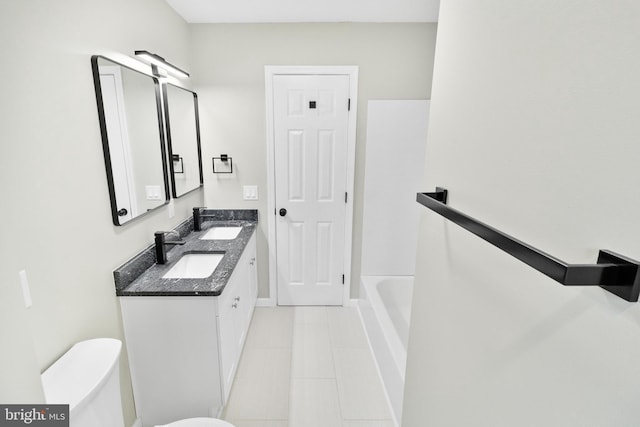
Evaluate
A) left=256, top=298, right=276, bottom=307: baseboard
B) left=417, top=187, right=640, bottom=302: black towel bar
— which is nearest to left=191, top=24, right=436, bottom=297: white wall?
left=256, top=298, right=276, bottom=307: baseboard

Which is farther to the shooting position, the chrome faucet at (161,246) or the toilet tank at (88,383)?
the chrome faucet at (161,246)

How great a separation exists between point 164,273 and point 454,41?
→ 1.88 metres

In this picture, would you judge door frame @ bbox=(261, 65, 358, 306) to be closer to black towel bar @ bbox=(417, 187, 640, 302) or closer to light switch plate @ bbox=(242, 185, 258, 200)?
light switch plate @ bbox=(242, 185, 258, 200)

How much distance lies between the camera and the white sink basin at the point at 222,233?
2.68 m

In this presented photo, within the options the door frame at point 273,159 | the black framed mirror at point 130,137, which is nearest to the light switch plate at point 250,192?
the door frame at point 273,159

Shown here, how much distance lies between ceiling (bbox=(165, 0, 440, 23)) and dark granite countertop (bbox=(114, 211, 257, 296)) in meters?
1.70

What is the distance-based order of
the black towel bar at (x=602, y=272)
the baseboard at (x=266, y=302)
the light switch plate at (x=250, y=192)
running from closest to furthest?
the black towel bar at (x=602, y=272) → the light switch plate at (x=250, y=192) → the baseboard at (x=266, y=302)

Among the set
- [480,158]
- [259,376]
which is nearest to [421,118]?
[480,158]

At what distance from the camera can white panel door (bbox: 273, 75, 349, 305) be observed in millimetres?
2760

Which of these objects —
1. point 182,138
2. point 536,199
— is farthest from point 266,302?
point 536,199

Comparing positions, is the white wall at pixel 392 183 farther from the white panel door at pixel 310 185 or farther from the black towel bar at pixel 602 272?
the black towel bar at pixel 602 272

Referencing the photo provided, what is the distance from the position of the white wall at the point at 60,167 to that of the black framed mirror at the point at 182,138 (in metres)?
0.60

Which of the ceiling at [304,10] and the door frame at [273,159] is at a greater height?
the ceiling at [304,10]

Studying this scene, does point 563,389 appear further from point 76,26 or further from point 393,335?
point 76,26
